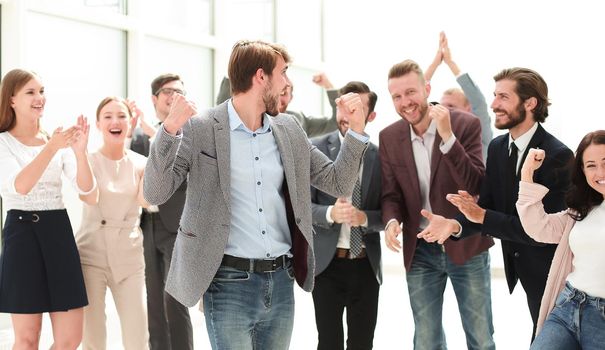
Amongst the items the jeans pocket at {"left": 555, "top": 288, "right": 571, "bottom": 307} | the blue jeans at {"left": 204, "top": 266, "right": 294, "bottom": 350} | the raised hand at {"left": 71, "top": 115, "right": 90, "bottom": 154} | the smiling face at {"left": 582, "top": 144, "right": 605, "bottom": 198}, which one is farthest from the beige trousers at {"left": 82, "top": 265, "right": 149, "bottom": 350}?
the smiling face at {"left": 582, "top": 144, "right": 605, "bottom": 198}

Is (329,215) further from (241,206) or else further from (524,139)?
(241,206)

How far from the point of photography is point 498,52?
9.84m

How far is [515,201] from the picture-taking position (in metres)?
3.90

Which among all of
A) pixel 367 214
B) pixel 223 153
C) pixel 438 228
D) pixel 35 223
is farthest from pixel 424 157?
pixel 35 223

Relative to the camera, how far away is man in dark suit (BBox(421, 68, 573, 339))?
→ 3752 millimetres

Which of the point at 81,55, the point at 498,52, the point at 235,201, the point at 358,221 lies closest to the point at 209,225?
the point at 235,201

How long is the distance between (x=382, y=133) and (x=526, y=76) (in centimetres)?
82

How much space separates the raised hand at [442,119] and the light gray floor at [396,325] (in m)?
2.54

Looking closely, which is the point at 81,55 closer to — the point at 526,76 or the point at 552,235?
the point at 526,76

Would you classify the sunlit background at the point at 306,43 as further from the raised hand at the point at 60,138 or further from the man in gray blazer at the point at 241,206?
the man in gray blazer at the point at 241,206

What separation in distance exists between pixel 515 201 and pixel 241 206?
1462 mm

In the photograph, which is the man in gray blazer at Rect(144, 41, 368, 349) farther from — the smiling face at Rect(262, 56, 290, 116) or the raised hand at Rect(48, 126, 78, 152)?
the raised hand at Rect(48, 126, 78, 152)

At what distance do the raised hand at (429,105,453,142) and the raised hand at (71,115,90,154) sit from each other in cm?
168

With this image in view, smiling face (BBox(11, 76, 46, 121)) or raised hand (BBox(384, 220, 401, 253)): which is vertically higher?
smiling face (BBox(11, 76, 46, 121))
